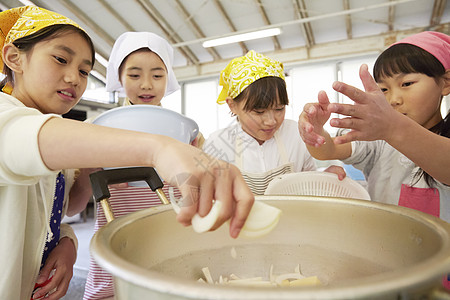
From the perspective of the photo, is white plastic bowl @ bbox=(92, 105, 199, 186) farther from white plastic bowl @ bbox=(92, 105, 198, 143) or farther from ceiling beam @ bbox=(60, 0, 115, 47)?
ceiling beam @ bbox=(60, 0, 115, 47)

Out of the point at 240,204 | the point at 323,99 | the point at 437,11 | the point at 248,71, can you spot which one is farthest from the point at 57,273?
the point at 437,11

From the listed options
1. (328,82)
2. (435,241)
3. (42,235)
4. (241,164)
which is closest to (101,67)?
(328,82)

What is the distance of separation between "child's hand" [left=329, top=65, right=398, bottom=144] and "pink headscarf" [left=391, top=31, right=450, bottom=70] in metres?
0.37

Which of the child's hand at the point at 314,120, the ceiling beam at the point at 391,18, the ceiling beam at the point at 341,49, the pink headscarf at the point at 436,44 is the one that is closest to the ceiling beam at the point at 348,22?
the ceiling beam at the point at 341,49

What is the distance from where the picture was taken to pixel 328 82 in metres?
4.74

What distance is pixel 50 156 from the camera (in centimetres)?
32

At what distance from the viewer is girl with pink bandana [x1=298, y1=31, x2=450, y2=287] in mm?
479

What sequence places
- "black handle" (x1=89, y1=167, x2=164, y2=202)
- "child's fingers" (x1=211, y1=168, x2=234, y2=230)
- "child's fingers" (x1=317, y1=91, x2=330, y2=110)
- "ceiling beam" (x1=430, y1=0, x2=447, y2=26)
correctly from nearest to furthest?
"child's fingers" (x1=211, y1=168, x2=234, y2=230), "black handle" (x1=89, y1=167, x2=164, y2=202), "child's fingers" (x1=317, y1=91, x2=330, y2=110), "ceiling beam" (x1=430, y1=0, x2=447, y2=26)

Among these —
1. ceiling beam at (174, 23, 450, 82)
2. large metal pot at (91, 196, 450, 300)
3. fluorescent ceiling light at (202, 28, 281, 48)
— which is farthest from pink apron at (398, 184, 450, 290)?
ceiling beam at (174, 23, 450, 82)

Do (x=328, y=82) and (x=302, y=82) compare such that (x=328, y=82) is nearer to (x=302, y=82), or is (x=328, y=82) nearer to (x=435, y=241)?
(x=302, y=82)

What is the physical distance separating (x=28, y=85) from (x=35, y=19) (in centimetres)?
14

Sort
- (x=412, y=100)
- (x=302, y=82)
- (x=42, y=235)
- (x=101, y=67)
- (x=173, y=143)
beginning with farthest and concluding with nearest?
(x=302, y=82) < (x=101, y=67) < (x=412, y=100) < (x=42, y=235) < (x=173, y=143)

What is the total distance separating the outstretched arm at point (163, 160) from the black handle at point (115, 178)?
0.11 meters

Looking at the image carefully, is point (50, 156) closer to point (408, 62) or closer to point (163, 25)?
point (408, 62)
